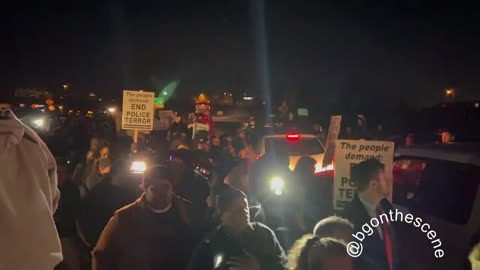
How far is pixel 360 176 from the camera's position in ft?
16.8

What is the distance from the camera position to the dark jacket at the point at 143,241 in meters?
4.45

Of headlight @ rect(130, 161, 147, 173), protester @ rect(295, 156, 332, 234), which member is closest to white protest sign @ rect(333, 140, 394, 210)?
protester @ rect(295, 156, 332, 234)

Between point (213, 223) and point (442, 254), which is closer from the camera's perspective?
point (442, 254)

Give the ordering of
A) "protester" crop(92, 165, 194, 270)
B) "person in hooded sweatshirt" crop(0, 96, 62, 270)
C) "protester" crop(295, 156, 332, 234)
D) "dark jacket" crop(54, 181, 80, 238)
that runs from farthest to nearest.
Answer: "protester" crop(295, 156, 332, 234), "dark jacket" crop(54, 181, 80, 238), "protester" crop(92, 165, 194, 270), "person in hooded sweatshirt" crop(0, 96, 62, 270)

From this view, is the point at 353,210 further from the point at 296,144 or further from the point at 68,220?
the point at 296,144

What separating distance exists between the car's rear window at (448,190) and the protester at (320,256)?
1.50 m

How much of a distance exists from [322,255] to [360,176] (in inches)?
65.6

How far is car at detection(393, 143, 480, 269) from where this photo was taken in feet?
15.4

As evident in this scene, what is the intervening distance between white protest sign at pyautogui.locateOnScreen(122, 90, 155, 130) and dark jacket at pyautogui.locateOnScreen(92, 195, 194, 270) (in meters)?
7.13

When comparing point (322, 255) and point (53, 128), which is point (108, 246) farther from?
point (53, 128)

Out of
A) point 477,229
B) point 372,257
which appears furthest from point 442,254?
point 372,257

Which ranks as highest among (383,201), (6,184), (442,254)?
(6,184)

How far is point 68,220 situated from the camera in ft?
19.2

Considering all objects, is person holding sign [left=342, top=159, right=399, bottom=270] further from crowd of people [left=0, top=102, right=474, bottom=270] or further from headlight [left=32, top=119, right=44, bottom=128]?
headlight [left=32, top=119, right=44, bottom=128]
